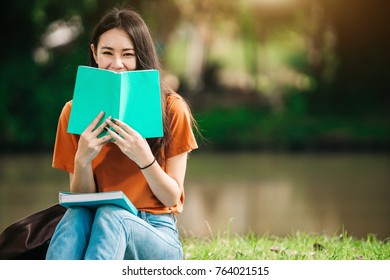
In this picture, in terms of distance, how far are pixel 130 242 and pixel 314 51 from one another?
34.7 feet

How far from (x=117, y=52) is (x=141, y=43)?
0.26 feet

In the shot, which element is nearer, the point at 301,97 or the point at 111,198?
the point at 111,198

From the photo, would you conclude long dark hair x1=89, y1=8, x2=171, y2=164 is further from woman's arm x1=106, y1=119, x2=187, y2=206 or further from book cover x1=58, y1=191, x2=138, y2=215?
book cover x1=58, y1=191, x2=138, y2=215

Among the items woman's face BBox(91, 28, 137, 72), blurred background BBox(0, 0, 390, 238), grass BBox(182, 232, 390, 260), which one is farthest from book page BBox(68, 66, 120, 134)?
blurred background BBox(0, 0, 390, 238)

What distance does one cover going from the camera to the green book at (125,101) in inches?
72.2

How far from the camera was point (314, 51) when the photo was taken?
12.0 metres

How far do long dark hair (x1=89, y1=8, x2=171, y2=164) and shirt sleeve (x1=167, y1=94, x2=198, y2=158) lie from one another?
0.05ft

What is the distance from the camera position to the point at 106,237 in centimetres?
175

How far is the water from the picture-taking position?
458 centimetres

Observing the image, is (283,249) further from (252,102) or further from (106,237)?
(252,102)

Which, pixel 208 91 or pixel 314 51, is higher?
pixel 314 51

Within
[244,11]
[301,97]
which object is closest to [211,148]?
[301,97]
